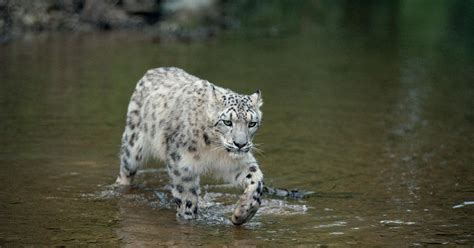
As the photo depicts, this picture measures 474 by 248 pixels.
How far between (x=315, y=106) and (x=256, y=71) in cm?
452

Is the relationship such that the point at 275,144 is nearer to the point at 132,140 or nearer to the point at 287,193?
the point at 287,193

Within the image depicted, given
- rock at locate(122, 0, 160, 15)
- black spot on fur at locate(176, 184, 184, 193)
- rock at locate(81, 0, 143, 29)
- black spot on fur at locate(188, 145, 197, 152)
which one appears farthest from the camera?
rock at locate(122, 0, 160, 15)

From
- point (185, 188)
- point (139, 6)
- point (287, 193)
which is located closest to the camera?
point (185, 188)

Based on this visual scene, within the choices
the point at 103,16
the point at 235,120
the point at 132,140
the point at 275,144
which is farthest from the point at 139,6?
the point at 235,120

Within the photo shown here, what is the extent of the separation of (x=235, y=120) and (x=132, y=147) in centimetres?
229

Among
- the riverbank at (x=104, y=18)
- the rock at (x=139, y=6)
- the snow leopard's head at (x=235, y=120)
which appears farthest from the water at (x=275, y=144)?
the rock at (x=139, y=6)

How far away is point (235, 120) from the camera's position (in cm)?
937

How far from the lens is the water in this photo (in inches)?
377

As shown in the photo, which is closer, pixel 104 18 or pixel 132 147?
pixel 132 147

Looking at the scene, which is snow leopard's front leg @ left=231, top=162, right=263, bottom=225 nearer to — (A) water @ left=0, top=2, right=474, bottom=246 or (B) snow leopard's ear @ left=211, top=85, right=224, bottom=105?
(A) water @ left=0, top=2, right=474, bottom=246

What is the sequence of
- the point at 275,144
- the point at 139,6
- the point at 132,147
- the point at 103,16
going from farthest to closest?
the point at 139,6 < the point at 103,16 < the point at 275,144 < the point at 132,147

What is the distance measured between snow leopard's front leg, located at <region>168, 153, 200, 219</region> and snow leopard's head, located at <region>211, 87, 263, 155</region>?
1.83ft

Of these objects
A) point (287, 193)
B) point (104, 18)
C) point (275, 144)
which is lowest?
point (287, 193)

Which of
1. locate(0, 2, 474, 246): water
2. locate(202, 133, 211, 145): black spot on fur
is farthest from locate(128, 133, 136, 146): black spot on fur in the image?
locate(202, 133, 211, 145): black spot on fur
